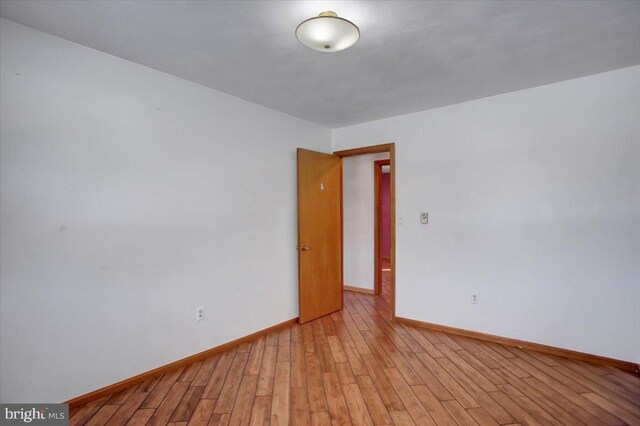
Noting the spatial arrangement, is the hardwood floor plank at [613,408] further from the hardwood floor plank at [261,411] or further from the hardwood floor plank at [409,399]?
the hardwood floor plank at [261,411]

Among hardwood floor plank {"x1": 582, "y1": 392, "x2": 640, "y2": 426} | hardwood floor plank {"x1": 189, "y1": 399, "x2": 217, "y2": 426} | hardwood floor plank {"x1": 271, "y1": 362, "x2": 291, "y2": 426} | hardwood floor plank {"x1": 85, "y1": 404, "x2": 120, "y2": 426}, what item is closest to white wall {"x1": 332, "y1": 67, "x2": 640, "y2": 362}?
hardwood floor plank {"x1": 582, "y1": 392, "x2": 640, "y2": 426}

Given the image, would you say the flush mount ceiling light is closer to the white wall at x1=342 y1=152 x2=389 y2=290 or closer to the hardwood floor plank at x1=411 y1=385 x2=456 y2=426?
the hardwood floor plank at x1=411 y1=385 x2=456 y2=426

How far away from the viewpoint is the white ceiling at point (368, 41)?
5.60 ft

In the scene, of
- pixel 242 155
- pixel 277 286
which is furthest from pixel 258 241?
pixel 242 155

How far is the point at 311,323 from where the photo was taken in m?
3.68

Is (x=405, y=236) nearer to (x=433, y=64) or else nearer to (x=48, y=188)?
(x=433, y=64)

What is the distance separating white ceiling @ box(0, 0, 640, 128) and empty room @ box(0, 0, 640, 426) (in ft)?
0.06

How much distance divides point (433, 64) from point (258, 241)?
2.31 metres

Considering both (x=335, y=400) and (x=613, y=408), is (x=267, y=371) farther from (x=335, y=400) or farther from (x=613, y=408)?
(x=613, y=408)

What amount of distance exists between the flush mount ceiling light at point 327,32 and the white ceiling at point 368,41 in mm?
109

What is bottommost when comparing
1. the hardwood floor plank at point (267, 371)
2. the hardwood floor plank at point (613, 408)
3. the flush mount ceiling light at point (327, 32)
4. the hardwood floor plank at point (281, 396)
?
the hardwood floor plank at point (267, 371)

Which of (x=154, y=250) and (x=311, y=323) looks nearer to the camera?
(x=154, y=250)

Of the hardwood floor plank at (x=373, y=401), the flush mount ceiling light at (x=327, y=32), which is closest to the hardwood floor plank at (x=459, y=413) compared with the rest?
the hardwood floor plank at (x=373, y=401)

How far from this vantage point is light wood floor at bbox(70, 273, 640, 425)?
1.95 metres
